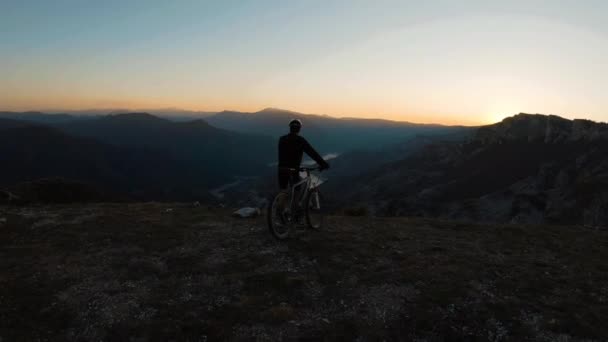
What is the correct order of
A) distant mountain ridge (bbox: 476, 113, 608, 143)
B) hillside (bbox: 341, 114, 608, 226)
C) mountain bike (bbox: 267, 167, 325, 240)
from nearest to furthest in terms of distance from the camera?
1. mountain bike (bbox: 267, 167, 325, 240)
2. hillside (bbox: 341, 114, 608, 226)
3. distant mountain ridge (bbox: 476, 113, 608, 143)

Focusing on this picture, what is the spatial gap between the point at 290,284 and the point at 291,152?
4.16 m

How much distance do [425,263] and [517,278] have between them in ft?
7.33

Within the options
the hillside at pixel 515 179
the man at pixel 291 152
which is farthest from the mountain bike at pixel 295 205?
the hillside at pixel 515 179

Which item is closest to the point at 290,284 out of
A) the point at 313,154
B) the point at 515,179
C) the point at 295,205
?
the point at 295,205

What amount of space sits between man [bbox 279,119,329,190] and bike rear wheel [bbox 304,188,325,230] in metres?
1.14

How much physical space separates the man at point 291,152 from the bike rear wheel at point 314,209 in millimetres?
1138

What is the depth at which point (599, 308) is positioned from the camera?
7668 millimetres

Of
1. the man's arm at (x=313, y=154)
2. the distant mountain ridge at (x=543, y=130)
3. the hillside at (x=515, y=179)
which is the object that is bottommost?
the hillside at (x=515, y=179)

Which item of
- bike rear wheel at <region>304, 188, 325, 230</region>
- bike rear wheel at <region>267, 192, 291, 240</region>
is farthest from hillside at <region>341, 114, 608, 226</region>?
bike rear wheel at <region>267, 192, 291, 240</region>

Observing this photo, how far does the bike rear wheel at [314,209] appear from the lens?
11844mm

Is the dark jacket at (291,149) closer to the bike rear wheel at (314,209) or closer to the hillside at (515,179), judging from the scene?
the bike rear wheel at (314,209)

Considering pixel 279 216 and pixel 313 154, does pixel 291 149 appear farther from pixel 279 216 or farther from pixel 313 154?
pixel 279 216

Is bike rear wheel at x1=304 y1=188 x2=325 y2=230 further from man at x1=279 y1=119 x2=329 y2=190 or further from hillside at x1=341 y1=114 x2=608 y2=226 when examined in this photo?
hillside at x1=341 y1=114 x2=608 y2=226

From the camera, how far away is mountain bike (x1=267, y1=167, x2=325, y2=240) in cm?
1080
